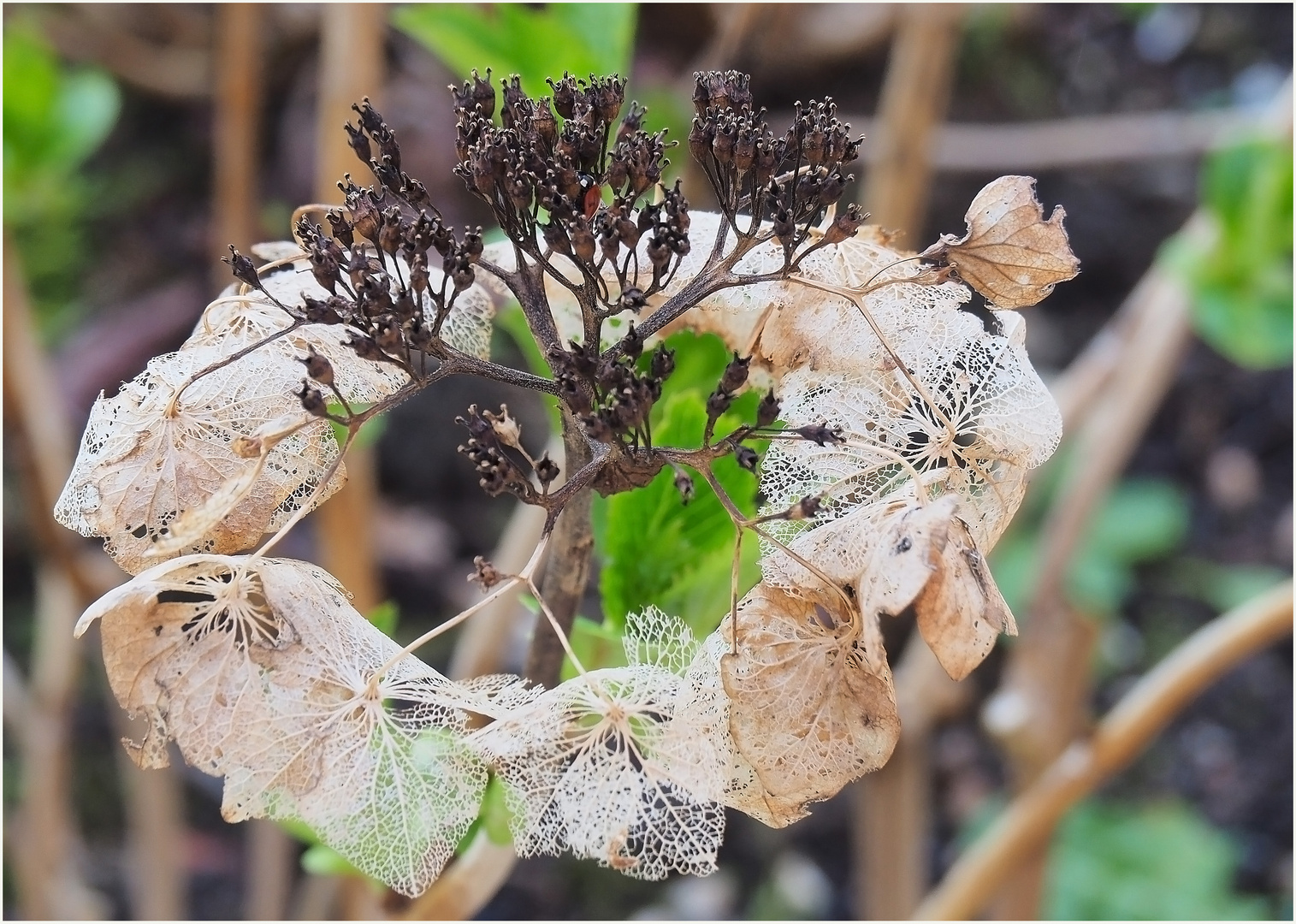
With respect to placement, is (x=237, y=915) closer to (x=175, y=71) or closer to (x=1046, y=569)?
(x=1046, y=569)

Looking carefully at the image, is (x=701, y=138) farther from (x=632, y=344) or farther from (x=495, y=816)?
(x=495, y=816)

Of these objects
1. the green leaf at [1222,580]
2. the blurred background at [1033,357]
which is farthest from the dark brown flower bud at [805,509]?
the green leaf at [1222,580]

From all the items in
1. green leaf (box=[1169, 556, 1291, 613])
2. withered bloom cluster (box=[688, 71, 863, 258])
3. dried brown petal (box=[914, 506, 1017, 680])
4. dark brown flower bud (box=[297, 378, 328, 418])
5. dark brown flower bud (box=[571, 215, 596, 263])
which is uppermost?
withered bloom cluster (box=[688, 71, 863, 258])

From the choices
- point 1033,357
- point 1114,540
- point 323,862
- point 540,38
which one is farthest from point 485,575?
point 1033,357

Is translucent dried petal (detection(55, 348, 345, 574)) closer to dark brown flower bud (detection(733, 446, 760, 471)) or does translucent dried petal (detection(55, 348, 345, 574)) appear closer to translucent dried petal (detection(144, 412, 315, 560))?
translucent dried petal (detection(144, 412, 315, 560))

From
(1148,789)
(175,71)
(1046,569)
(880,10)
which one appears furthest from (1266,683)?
(175,71)

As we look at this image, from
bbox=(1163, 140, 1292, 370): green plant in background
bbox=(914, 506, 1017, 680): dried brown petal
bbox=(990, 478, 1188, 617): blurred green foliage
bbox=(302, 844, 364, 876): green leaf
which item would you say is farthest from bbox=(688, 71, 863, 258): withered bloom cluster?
bbox=(990, 478, 1188, 617): blurred green foliage

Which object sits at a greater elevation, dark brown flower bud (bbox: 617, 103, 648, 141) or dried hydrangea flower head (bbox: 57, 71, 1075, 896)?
dark brown flower bud (bbox: 617, 103, 648, 141)
